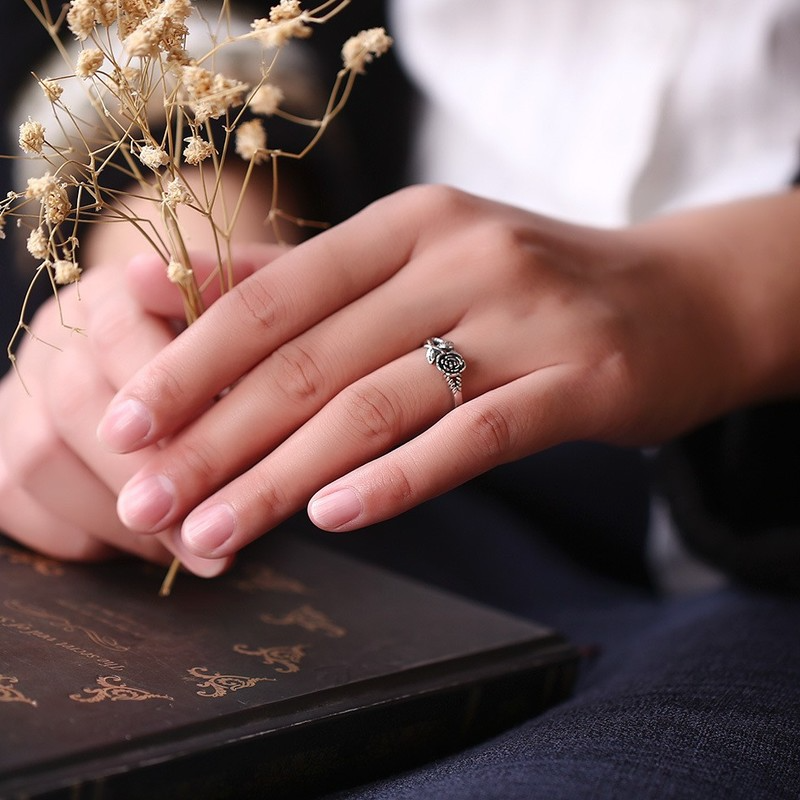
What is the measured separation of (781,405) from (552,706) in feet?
1.75

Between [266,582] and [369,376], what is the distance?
0.95 feet

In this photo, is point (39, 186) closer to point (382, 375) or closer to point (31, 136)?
point (31, 136)

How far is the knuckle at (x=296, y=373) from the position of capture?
671 mm

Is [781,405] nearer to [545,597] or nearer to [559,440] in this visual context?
[545,597]

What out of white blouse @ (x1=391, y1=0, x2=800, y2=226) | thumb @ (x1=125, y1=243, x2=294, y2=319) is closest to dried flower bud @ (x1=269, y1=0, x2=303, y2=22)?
thumb @ (x1=125, y1=243, x2=294, y2=319)

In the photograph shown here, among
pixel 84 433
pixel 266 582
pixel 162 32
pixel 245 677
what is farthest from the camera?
pixel 266 582

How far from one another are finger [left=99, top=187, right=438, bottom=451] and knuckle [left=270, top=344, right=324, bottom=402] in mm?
13

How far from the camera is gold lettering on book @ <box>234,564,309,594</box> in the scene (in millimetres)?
836

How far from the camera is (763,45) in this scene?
113 centimetres

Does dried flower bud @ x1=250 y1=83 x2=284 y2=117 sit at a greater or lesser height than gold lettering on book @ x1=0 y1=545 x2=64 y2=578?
greater

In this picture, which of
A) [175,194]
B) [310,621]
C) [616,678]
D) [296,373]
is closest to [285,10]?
[175,194]

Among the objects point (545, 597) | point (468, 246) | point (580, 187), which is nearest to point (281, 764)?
point (468, 246)

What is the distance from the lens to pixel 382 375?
678mm

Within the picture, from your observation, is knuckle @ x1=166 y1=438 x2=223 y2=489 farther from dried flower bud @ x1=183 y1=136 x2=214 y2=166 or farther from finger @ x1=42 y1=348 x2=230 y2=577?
dried flower bud @ x1=183 y1=136 x2=214 y2=166
